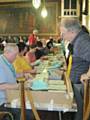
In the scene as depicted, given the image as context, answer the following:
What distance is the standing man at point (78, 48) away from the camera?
3385 mm

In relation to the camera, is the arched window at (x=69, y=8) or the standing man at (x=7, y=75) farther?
the arched window at (x=69, y=8)

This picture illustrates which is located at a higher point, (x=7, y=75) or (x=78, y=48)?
(x=78, y=48)

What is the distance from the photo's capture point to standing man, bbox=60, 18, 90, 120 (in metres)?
3.38

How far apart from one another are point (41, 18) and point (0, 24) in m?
2.18

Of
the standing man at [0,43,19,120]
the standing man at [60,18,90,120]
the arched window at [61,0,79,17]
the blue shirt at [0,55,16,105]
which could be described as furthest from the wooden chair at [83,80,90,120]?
the arched window at [61,0,79,17]

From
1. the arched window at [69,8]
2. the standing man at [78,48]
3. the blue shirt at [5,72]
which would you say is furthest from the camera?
the arched window at [69,8]

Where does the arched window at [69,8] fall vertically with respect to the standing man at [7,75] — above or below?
below

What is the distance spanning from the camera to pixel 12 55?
3488 mm

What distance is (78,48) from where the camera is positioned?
136 inches

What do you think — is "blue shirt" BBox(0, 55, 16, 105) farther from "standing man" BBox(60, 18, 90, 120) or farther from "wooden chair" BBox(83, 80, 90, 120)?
"wooden chair" BBox(83, 80, 90, 120)

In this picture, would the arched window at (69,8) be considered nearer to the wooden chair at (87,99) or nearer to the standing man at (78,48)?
the standing man at (78,48)

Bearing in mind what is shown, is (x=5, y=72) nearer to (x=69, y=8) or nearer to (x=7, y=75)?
(x=7, y=75)

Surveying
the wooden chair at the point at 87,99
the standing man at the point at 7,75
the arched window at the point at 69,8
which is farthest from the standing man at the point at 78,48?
the arched window at the point at 69,8

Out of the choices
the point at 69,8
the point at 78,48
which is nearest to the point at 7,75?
the point at 78,48
